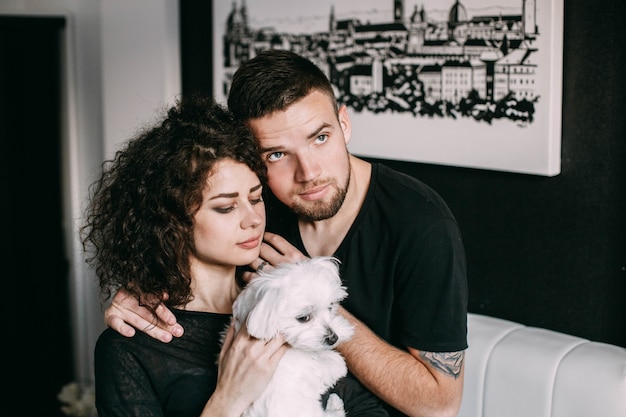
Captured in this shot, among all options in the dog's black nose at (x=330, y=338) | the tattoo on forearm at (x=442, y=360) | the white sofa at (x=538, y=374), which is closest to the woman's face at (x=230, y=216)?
the dog's black nose at (x=330, y=338)

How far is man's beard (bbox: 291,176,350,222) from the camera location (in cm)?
236

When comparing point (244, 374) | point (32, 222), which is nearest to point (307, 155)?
point (244, 374)

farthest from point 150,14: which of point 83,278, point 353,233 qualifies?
point 353,233

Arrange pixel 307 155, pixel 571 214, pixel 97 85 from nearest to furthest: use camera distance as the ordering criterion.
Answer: pixel 307 155, pixel 571 214, pixel 97 85

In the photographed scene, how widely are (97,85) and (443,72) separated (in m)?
2.59

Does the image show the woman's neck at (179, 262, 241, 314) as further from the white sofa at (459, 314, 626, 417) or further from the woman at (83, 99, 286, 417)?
the white sofa at (459, 314, 626, 417)

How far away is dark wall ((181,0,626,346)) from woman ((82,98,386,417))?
1.07 meters

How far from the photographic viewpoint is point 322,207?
2377mm

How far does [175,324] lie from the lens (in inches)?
87.8

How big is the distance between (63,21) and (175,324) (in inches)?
128

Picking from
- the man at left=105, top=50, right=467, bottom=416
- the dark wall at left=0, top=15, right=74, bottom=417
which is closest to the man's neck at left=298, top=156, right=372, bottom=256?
the man at left=105, top=50, right=467, bottom=416

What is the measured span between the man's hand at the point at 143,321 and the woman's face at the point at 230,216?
0.24 meters

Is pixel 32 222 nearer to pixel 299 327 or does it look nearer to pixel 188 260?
pixel 188 260

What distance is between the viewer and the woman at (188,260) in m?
2.11
